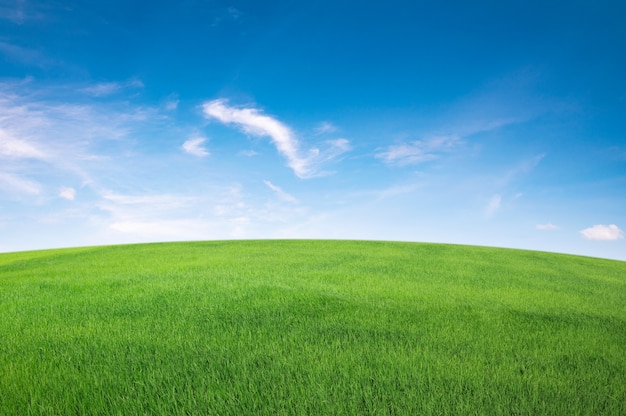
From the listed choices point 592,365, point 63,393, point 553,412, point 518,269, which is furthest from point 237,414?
point 518,269

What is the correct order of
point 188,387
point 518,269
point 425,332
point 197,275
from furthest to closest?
point 518,269
point 197,275
point 425,332
point 188,387

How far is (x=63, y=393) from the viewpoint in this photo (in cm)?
385

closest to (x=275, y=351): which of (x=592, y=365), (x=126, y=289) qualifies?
(x=592, y=365)

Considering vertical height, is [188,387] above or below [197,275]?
below

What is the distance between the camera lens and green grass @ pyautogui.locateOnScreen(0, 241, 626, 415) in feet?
12.0

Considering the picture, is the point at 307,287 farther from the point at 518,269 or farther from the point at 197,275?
the point at 518,269

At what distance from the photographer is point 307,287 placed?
8.38 meters

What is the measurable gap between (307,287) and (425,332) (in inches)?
130

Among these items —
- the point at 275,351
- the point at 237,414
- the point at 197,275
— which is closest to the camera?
the point at 237,414

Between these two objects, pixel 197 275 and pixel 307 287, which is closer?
pixel 307 287

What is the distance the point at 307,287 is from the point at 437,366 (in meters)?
4.31

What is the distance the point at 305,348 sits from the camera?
4738 mm

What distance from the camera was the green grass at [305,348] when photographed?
3658 millimetres

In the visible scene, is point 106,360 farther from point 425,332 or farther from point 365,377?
point 425,332
